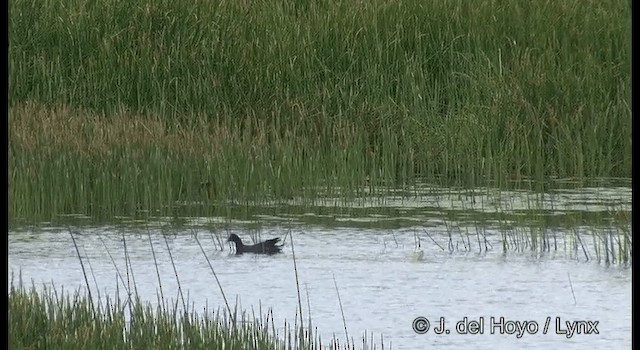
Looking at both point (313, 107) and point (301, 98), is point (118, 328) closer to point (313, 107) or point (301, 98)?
point (313, 107)

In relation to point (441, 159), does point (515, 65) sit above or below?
above

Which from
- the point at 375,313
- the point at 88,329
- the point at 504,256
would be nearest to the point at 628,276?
the point at 504,256

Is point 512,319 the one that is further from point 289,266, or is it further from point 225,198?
point 225,198

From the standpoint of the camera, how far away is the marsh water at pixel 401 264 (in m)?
6.08

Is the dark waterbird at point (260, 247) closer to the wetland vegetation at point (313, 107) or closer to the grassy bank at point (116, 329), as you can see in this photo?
the wetland vegetation at point (313, 107)

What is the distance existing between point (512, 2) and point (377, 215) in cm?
417

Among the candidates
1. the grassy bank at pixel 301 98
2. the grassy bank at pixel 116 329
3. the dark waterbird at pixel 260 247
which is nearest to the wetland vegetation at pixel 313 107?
the grassy bank at pixel 301 98

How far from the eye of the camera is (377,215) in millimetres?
8336

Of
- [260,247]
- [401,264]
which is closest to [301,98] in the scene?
[260,247]

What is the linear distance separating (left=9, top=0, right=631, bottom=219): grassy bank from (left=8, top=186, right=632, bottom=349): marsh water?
48 centimetres

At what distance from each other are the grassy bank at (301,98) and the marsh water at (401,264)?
0.48 meters

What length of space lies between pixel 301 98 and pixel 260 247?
3530 mm

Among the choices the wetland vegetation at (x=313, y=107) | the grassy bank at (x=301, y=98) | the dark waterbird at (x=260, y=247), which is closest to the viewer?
the dark waterbird at (x=260, y=247)

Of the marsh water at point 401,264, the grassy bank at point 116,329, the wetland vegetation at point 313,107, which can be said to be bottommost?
the grassy bank at point 116,329
